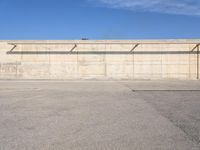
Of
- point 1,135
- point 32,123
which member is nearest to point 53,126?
point 32,123

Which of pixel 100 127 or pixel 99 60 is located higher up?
pixel 99 60

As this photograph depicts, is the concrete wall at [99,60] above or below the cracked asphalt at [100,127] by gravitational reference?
above

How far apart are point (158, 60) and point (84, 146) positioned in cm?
2506

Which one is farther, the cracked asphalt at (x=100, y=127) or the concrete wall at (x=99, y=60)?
the concrete wall at (x=99, y=60)

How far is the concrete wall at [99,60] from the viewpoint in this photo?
1182 inches

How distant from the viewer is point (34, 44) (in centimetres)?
3067

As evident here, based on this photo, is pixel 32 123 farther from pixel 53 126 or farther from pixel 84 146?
pixel 84 146

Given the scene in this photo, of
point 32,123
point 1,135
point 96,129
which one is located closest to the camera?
point 1,135

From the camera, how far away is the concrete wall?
30031 millimetres

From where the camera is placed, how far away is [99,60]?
3031 cm

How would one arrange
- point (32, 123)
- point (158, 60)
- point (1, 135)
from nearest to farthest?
point (1, 135) → point (32, 123) → point (158, 60)

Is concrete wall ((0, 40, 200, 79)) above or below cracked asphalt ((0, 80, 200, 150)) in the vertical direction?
above

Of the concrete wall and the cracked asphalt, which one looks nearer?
the cracked asphalt

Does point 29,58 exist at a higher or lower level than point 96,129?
higher
